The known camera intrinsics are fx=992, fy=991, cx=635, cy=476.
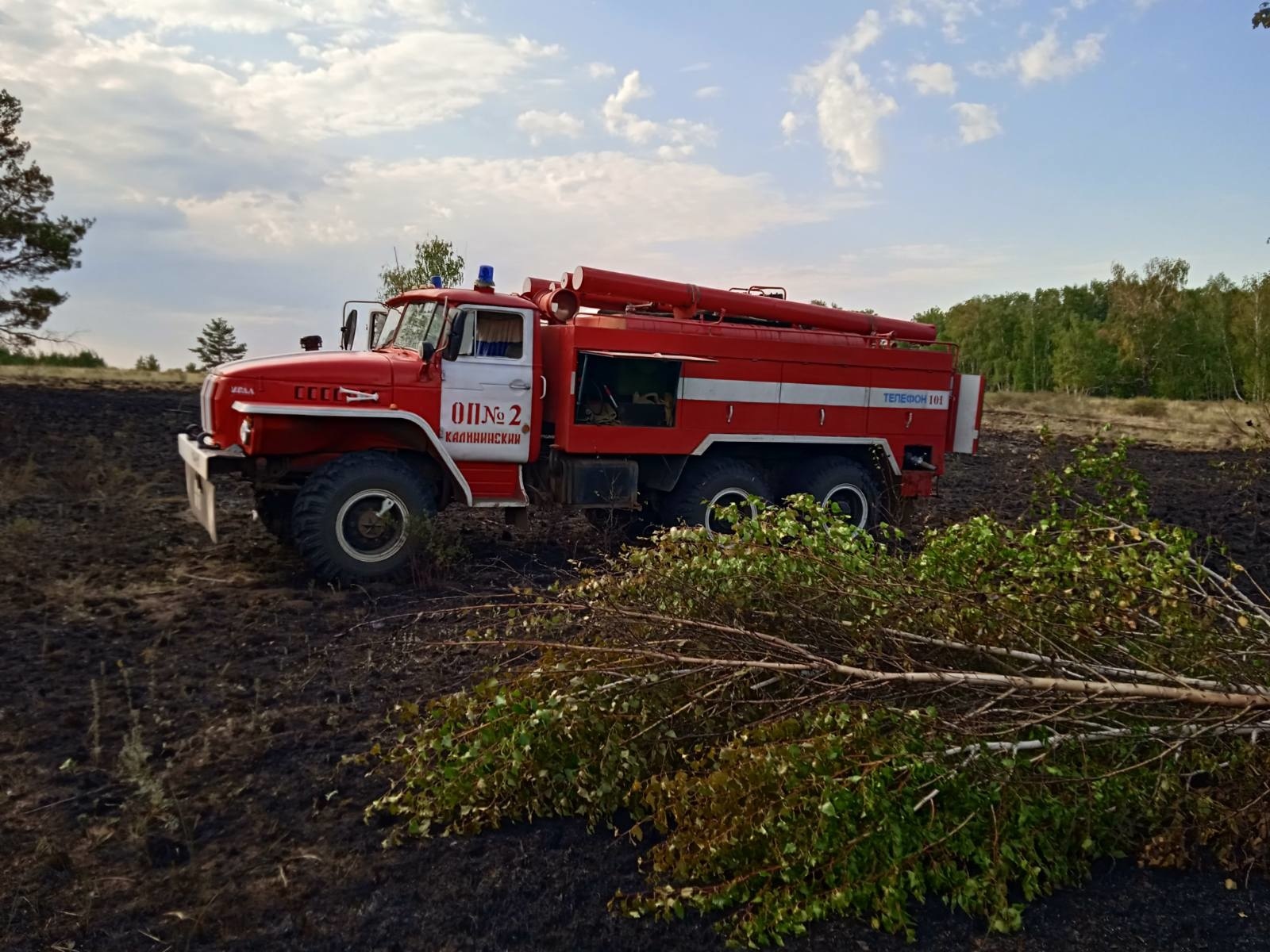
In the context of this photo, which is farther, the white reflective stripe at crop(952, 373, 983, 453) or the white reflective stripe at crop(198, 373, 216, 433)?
the white reflective stripe at crop(952, 373, 983, 453)

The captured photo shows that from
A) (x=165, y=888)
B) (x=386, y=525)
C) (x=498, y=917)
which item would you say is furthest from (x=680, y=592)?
(x=386, y=525)

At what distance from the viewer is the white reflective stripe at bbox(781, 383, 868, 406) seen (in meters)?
9.34

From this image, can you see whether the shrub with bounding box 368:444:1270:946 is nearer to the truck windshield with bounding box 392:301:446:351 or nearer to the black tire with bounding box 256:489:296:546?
the truck windshield with bounding box 392:301:446:351

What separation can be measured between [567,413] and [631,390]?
0.78 m

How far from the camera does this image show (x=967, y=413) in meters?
10.8

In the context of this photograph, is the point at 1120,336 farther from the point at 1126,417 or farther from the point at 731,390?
the point at 731,390

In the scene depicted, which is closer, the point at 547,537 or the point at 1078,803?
the point at 1078,803

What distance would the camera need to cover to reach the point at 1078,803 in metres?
3.41

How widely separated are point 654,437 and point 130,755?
5320 mm

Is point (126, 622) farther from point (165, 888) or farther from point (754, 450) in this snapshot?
point (754, 450)

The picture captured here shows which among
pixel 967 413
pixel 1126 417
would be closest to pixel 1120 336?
pixel 1126 417

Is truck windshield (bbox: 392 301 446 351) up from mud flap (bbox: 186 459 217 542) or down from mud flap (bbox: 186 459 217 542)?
up

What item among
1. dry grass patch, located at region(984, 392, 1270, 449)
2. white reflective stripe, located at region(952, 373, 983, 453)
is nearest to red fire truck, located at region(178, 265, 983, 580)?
white reflective stripe, located at region(952, 373, 983, 453)

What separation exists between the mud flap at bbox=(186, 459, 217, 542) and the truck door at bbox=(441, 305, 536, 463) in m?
1.84
